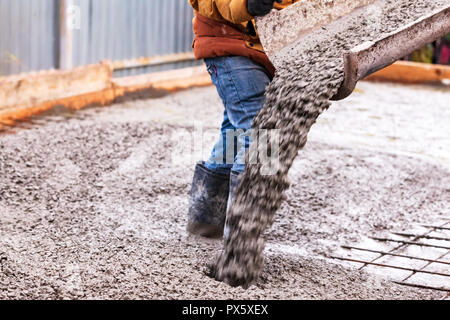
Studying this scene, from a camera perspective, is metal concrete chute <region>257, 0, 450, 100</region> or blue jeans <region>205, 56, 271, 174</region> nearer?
metal concrete chute <region>257, 0, 450, 100</region>

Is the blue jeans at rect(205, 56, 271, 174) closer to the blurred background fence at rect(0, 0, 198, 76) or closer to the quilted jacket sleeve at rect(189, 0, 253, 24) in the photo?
the quilted jacket sleeve at rect(189, 0, 253, 24)

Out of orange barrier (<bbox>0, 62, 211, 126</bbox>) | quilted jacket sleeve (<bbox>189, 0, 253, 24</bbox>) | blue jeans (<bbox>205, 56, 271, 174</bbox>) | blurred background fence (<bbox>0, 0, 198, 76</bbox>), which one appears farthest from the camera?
blurred background fence (<bbox>0, 0, 198, 76</bbox>)

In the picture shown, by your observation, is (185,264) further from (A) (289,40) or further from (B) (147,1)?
(B) (147,1)

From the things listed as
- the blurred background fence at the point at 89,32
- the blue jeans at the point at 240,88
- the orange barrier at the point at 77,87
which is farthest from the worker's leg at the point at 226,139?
the blurred background fence at the point at 89,32

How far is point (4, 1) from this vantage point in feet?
20.8

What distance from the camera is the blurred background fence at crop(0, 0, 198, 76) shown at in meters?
6.48

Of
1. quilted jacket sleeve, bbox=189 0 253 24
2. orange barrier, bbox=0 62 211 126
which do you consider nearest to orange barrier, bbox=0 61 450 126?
orange barrier, bbox=0 62 211 126

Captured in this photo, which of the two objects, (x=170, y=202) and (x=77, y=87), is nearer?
(x=170, y=202)

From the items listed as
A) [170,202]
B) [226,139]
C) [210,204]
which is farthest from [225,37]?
[170,202]

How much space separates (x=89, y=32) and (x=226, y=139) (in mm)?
4010

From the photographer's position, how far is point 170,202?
4.28m

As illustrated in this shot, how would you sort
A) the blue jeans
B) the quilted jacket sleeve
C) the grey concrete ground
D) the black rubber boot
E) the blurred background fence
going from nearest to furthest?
the grey concrete ground
the quilted jacket sleeve
the blue jeans
the black rubber boot
the blurred background fence

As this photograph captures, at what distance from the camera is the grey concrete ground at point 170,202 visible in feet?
9.84

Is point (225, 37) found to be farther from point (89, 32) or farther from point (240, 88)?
point (89, 32)
